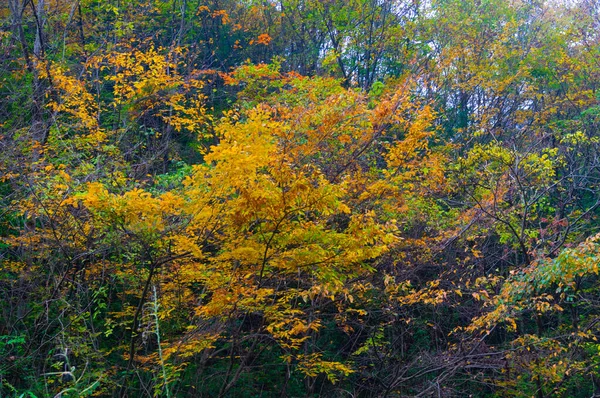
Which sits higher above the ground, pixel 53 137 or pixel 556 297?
pixel 53 137

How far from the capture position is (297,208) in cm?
534

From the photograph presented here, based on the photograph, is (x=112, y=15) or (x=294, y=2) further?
(x=294, y=2)

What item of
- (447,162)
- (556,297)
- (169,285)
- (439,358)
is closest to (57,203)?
(169,285)

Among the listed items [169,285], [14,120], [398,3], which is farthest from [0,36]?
[398,3]

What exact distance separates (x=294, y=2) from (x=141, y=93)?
643 cm

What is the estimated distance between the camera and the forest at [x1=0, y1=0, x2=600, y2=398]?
573 centimetres

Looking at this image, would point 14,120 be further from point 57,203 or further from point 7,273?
point 57,203


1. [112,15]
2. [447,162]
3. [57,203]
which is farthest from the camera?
[112,15]

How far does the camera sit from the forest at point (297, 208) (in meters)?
5.73

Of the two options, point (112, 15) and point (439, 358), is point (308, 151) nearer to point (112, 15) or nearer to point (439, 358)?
point (439, 358)

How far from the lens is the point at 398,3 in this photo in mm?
14664

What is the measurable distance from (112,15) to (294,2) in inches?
180

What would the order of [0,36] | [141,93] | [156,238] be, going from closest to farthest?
[156,238] < [0,36] < [141,93]

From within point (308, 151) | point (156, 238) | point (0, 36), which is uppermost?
point (0, 36)
